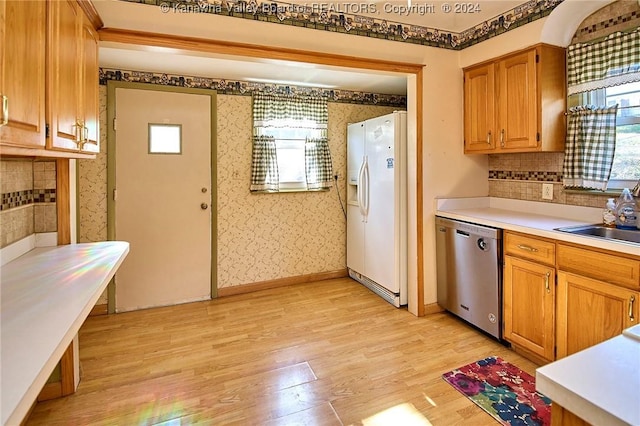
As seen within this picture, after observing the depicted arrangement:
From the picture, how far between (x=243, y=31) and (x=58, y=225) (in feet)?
5.58

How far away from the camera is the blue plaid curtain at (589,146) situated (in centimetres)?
241

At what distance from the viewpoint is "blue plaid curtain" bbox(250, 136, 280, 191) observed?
3.81m

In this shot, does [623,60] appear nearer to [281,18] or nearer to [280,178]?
[281,18]

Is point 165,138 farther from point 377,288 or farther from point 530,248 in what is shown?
point 530,248

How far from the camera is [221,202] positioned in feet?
12.3

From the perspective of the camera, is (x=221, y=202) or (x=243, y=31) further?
(x=221, y=202)

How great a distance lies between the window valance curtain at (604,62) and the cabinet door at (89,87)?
3.16 meters

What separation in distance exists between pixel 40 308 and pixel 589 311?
101 inches

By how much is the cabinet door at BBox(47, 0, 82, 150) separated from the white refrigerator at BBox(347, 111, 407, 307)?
2414mm

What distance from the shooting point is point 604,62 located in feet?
7.89

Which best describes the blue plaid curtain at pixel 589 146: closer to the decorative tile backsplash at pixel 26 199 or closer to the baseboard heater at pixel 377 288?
the baseboard heater at pixel 377 288

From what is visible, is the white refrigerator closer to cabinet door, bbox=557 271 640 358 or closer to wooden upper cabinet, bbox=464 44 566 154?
wooden upper cabinet, bbox=464 44 566 154

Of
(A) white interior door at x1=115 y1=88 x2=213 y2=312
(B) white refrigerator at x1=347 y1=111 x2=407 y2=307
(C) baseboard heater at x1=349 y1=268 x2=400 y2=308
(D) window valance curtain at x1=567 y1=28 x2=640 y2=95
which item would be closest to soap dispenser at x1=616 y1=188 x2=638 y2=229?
(D) window valance curtain at x1=567 y1=28 x2=640 y2=95

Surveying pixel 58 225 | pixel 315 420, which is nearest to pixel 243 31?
pixel 58 225
